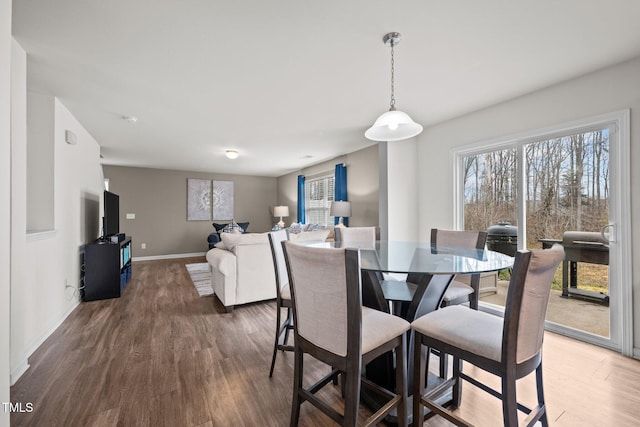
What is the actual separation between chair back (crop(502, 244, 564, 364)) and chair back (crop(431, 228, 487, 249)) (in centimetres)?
120

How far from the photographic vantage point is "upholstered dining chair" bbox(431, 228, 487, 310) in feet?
6.72

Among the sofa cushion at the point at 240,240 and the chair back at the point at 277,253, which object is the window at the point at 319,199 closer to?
the sofa cushion at the point at 240,240

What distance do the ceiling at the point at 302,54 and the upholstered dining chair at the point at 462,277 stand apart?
4.61 ft

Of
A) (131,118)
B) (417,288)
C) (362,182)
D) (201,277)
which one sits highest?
(131,118)

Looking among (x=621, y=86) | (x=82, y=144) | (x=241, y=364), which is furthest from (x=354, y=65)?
(x=82, y=144)

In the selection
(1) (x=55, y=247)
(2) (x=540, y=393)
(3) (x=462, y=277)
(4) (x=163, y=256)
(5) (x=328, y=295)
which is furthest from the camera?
(4) (x=163, y=256)

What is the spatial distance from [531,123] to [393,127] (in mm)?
1778

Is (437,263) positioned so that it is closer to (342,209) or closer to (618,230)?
(618,230)

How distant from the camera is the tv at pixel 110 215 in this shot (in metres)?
3.83

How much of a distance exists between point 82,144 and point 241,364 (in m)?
3.70

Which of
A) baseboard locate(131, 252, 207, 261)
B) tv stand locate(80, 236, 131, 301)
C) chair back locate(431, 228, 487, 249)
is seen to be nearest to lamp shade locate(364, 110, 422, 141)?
chair back locate(431, 228, 487, 249)

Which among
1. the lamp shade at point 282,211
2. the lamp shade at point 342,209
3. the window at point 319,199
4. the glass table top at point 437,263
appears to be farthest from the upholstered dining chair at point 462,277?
the lamp shade at point 282,211

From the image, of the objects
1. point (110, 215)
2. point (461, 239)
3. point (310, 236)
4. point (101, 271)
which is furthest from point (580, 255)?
point (110, 215)

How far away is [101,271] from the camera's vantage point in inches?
142
